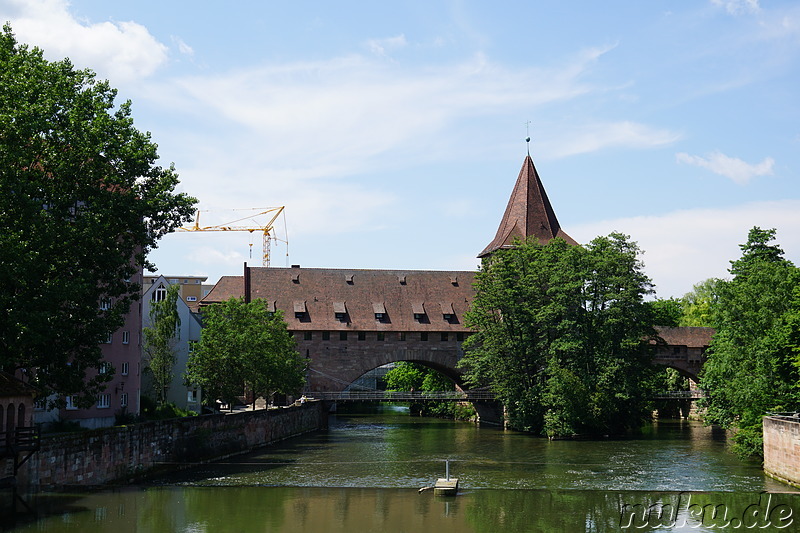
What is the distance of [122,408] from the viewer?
A: 35.1m

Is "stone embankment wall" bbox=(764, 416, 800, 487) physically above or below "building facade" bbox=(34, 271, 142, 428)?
below

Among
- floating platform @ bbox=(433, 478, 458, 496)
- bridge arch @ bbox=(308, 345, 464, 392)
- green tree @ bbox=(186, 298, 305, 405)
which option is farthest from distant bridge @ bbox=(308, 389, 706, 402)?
floating platform @ bbox=(433, 478, 458, 496)

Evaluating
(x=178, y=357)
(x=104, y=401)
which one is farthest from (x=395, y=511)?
(x=178, y=357)

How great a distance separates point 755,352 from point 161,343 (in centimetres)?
3006

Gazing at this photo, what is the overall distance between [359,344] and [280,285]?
7937 mm

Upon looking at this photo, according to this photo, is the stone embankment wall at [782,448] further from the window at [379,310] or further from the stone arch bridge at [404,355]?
the window at [379,310]

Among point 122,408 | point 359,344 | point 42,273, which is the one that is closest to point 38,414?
point 122,408

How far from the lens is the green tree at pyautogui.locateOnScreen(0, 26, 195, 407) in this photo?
881 inches

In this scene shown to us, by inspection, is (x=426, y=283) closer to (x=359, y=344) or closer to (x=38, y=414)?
(x=359, y=344)

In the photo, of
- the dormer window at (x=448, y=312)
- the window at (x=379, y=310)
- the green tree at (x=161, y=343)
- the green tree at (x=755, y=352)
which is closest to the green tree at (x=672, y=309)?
the dormer window at (x=448, y=312)

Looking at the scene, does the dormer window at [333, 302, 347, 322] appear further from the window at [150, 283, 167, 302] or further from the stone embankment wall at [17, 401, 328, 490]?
the stone embankment wall at [17, 401, 328, 490]

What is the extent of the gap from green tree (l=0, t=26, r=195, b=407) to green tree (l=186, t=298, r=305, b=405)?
18.6 meters

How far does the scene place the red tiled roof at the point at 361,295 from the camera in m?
64.2

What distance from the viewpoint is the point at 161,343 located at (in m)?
46.6
